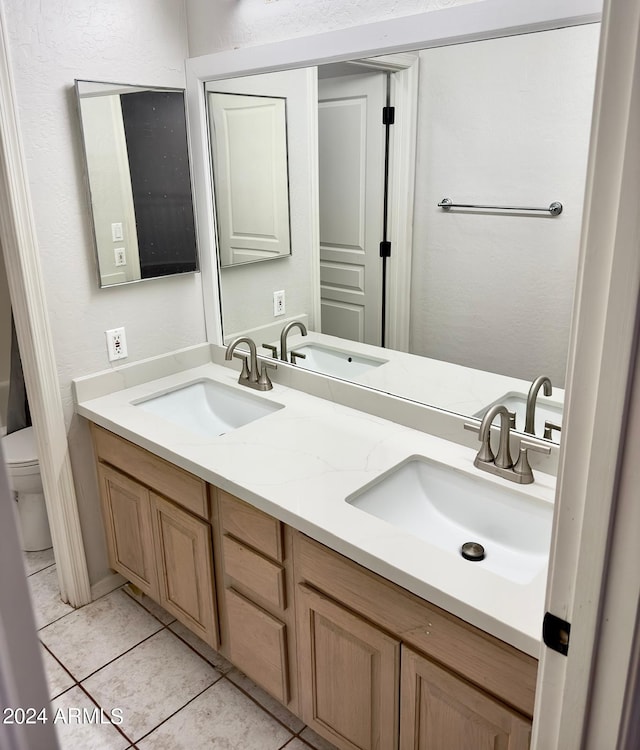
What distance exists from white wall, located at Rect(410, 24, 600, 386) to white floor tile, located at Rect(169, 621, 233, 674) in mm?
1229

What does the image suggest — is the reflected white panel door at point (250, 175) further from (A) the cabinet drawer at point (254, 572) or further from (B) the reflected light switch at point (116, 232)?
(A) the cabinet drawer at point (254, 572)

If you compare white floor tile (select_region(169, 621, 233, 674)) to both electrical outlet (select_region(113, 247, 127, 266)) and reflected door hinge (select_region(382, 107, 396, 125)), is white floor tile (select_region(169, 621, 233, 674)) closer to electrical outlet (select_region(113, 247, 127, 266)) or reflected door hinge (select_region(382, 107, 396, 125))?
electrical outlet (select_region(113, 247, 127, 266))

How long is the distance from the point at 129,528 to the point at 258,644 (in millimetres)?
676

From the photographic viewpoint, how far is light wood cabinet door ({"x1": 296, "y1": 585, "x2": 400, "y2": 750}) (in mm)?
1384

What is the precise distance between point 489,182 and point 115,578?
1.94 metres

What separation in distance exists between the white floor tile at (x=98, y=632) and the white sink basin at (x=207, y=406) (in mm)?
726

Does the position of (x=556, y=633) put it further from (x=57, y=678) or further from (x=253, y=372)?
(x=57, y=678)

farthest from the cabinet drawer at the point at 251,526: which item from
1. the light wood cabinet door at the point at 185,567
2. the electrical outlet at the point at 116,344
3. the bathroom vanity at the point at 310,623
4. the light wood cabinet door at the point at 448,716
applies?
the electrical outlet at the point at 116,344

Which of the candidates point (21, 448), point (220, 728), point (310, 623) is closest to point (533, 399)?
point (310, 623)

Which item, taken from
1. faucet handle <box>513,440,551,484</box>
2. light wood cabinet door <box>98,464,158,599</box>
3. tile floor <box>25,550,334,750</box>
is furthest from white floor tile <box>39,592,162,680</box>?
faucet handle <box>513,440,551,484</box>

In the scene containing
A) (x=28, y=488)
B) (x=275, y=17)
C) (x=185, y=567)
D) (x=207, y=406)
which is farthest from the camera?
(x=28, y=488)

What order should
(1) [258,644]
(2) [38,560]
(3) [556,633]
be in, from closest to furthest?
(3) [556,633] → (1) [258,644] → (2) [38,560]

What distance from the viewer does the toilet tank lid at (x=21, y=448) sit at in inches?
95.5

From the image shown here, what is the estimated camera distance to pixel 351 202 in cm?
184
